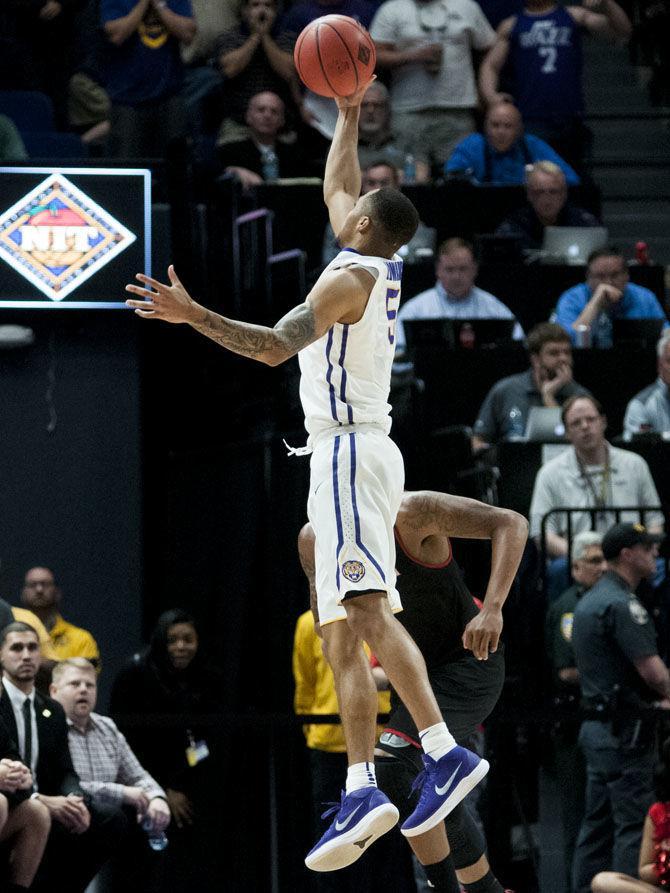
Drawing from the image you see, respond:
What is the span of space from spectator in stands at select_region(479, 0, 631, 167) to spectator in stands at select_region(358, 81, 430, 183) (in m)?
1.09

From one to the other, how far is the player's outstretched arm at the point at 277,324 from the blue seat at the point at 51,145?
696 centimetres

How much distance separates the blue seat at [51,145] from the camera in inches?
479

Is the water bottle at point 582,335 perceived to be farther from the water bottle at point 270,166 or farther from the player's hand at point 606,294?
the water bottle at point 270,166

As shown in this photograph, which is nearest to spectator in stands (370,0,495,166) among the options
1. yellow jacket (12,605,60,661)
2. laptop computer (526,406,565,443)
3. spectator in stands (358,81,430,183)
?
spectator in stands (358,81,430,183)

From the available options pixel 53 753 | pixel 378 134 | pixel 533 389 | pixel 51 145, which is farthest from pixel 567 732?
pixel 51 145

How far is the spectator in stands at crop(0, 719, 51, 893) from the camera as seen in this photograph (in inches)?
310

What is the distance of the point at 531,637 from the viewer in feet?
30.5

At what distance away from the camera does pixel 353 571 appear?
5.68 meters

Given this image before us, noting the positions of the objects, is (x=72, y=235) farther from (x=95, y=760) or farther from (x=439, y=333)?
(x=95, y=760)

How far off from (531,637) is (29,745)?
9.21ft

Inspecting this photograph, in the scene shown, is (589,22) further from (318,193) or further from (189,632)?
(189,632)

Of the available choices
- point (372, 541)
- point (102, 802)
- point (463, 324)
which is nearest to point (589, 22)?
A: point (463, 324)

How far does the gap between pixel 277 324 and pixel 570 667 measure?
4.48 meters

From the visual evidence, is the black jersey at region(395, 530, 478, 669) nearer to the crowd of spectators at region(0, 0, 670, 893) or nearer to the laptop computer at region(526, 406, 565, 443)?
the crowd of spectators at region(0, 0, 670, 893)
